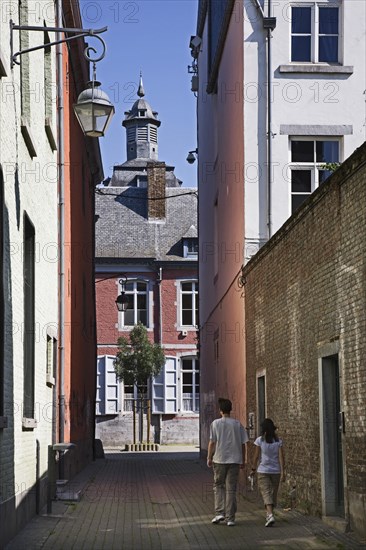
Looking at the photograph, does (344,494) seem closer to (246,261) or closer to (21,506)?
(21,506)

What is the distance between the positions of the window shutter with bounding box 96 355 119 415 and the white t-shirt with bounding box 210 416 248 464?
3529cm

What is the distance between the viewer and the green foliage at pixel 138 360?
158 ft

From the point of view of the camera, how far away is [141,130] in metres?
80.0

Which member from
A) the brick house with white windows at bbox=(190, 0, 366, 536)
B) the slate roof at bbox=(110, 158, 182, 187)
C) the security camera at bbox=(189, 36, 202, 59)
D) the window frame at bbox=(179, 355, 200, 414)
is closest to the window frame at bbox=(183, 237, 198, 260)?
the window frame at bbox=(179, 355, 200, 414)

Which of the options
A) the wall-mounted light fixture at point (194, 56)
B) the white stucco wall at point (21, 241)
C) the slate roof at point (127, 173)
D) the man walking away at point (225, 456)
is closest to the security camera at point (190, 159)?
the wall-mounted light fixture at point (194, 56)

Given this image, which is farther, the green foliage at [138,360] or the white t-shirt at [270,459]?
the green foliage at [138,360]

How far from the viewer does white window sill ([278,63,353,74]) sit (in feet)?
72.3

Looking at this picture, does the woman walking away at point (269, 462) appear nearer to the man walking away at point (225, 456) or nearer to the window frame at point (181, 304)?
the man walking away at point (225, 456)

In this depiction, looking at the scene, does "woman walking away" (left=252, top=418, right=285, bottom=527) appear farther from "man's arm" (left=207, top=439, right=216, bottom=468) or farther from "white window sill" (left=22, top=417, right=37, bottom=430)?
"white window sill" (left=22, top=417, right=37, bottom=430)

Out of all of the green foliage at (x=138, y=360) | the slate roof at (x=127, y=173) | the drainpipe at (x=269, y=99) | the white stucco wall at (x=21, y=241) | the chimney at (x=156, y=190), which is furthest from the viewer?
the slate roof at (x=127, y=173)

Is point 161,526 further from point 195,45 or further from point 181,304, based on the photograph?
point 181,304

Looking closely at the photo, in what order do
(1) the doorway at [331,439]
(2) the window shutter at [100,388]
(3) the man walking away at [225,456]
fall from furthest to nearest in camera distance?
(2) the window shutter at [100,388], (3) the man walking away at [225,456], (1) the doorway at [331,439]

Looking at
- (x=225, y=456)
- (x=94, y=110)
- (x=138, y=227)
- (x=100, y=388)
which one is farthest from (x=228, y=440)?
(x=138, y=227)

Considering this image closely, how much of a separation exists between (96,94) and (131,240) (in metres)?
39.1
